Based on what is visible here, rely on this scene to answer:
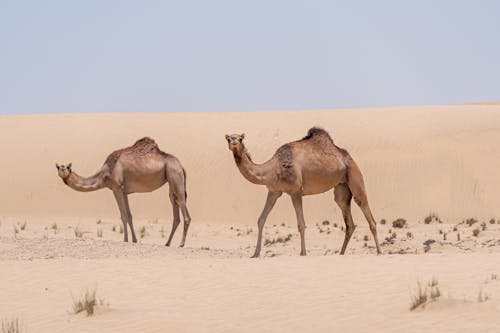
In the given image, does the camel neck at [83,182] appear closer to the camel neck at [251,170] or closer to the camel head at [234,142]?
the camel neck at [251,170]

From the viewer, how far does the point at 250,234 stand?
92.5ft

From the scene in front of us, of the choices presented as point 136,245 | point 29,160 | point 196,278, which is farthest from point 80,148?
point 196,278

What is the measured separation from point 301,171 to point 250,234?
12044mm

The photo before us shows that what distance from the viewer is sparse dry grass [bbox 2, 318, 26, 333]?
9.97 metres

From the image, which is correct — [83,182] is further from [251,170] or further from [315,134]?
[315,134]

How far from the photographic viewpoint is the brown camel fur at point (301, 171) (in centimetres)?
1611

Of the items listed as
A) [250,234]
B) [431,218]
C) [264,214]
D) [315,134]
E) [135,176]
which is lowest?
[250,234]

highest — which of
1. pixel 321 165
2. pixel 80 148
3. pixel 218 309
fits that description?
pixel 80 148

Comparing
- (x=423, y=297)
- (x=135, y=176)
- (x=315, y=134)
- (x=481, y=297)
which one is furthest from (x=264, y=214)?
(x=481, y=297)

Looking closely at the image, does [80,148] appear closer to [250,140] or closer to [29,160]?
[29,160]

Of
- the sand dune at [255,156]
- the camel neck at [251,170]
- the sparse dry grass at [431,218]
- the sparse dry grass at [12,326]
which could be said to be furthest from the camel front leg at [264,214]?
the sand dune at [255,156]

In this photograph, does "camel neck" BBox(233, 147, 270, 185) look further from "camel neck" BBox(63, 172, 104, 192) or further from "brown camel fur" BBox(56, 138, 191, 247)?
"camel neck" BBox(63, 172, 104, 192)

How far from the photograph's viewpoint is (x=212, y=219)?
3453 cm

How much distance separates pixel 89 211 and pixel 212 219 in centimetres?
444
